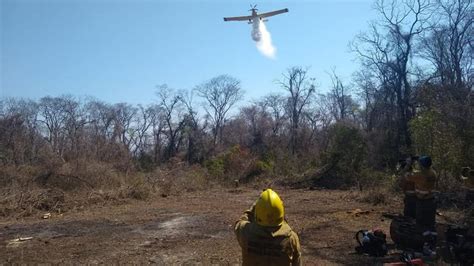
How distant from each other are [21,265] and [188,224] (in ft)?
15.7

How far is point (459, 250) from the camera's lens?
6.38 metres

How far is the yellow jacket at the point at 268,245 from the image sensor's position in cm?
367

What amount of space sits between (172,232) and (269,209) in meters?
7.65

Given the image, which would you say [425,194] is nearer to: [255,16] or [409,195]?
[409,195]

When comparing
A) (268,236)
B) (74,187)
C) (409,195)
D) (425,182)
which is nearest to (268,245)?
(268,236)

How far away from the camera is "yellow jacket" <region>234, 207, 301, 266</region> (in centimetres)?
367

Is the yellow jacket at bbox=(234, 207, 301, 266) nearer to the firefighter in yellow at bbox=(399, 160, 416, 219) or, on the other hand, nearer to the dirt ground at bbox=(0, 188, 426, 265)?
the dirt ground at bbox=(0, 188, 426, 265)

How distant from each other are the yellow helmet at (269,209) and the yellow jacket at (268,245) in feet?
0.37

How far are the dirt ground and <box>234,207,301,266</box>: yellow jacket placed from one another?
4.17m

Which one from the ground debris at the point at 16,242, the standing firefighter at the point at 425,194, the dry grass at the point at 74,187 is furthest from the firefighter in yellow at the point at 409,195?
the dry grass at the point at 74,187

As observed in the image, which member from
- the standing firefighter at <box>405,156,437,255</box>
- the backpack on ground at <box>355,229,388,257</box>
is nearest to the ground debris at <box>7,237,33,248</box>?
the backpack on ground at <box>355,229,388,257</box>

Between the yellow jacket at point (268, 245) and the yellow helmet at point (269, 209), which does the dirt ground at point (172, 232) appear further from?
the yellow helmet at point (269, 209)

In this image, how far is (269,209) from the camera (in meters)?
3.57

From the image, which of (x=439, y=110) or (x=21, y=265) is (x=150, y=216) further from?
(x=439, y=110)
